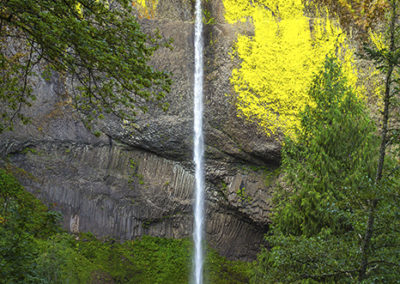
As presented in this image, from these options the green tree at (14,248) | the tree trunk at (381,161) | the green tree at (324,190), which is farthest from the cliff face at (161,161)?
the tree trunk at (381,161)

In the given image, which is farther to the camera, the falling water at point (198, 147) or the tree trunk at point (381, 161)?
the falling water at point (198, 147)

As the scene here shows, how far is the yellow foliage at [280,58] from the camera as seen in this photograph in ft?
38.5

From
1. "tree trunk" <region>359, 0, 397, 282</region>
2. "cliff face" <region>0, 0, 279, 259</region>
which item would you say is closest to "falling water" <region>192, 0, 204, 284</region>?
"cliff face" <region>0, 0, 279, 259</region>

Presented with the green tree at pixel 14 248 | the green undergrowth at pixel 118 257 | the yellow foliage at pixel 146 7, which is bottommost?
the green undergrowth at pixel 118 257

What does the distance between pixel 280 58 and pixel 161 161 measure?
519 centimetres

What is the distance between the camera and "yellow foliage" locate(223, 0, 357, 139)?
462 inches

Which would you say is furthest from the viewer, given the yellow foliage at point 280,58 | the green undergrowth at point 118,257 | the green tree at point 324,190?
the yellow foliage at point 280,58

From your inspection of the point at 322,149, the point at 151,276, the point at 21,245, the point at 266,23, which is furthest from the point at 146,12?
the point at 21,245

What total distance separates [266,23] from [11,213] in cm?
999

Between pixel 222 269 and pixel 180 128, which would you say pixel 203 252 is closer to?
pixel 222 269

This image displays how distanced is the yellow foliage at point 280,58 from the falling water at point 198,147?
46.9 inches

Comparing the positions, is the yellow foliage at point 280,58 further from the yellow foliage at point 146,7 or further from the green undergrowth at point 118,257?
the green undergrowth at point 118,257

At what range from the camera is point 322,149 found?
7945 millimetres

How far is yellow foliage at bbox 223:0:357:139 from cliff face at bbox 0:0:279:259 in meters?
0.44
